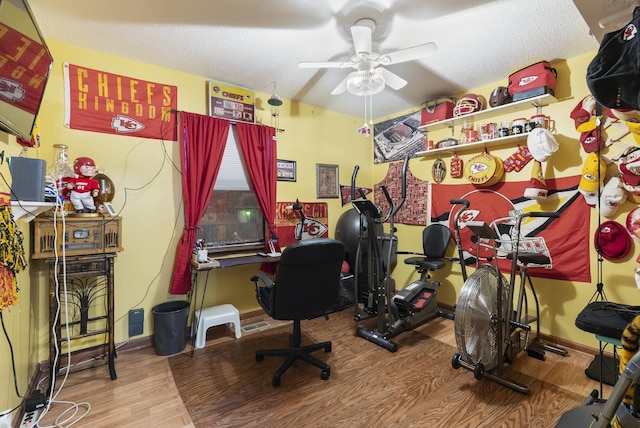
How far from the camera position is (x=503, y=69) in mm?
2869

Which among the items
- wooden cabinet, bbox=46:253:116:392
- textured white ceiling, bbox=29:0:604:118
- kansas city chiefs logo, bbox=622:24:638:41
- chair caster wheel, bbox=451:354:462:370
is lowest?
chair caster wheel, bbox=451:354:462:370

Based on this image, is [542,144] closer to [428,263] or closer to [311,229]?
[428,263]

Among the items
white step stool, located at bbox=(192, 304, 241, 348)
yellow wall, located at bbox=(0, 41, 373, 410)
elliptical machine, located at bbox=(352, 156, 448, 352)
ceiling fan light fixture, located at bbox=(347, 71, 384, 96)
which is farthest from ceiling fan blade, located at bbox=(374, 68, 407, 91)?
white step stool, located at bbox=(192, 304, 241, 348)

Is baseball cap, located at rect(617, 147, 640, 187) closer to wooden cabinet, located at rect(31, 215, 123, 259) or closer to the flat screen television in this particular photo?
the flat screen television

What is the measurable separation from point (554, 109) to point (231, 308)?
3774 millimetres

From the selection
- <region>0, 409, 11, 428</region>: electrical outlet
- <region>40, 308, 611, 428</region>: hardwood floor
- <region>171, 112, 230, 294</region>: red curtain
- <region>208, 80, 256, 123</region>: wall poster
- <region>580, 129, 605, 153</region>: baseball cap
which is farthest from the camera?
<region>208, 80, 256, 123</region>: wall poster

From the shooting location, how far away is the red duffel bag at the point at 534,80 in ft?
8.55

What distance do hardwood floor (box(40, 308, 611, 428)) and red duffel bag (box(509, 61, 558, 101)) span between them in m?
2.41

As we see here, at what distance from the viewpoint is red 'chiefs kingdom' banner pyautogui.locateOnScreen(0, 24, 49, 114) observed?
1199mm

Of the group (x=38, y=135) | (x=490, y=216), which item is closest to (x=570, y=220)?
(x=490, y=216)

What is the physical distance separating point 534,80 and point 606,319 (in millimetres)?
2111

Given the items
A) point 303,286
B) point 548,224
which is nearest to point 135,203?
point 303,286

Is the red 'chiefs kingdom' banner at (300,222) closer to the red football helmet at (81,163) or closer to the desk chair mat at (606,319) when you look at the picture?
the red football helmet at (81,163)

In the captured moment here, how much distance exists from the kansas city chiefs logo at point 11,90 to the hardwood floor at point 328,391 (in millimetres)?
1890
